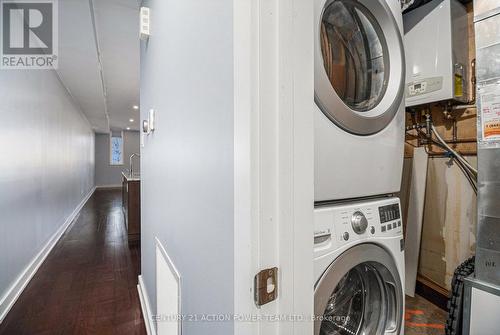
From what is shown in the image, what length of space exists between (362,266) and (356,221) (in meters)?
0.25

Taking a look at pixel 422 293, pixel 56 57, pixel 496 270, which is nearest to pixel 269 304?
pixel 496 270

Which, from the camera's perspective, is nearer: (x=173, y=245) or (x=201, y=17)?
(x=201, y=17)

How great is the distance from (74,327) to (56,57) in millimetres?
2942

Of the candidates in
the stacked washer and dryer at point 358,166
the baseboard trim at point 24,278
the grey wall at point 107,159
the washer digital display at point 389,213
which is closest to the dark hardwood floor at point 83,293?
the baseboard trim at point 24,278

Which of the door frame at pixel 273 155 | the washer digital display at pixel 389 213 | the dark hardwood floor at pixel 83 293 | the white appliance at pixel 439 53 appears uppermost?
the white appliance at pixel 439 53

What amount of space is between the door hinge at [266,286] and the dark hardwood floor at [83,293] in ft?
5.21

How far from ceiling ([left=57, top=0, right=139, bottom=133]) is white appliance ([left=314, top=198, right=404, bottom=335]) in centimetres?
229

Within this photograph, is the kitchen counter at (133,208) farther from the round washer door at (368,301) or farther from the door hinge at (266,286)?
the door hinge at (266,286)

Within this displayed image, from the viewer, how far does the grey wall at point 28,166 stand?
6.28 ft

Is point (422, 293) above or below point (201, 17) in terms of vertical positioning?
below

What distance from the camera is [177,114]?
978 millimetres

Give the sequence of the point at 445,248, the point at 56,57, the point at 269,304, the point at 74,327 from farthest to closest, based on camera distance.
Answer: the point at 56,57, the point at 445,248, the point at 74,327, the point at 269,304

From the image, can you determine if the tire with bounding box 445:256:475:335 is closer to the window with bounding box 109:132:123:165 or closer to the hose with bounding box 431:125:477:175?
the hose with bounding box 431:125:477:175

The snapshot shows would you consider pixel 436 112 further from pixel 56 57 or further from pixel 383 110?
pixel 56 57
